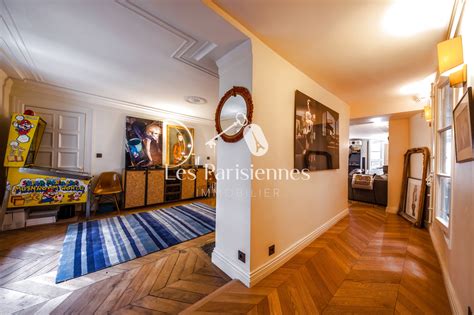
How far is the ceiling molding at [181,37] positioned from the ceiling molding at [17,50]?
1097 millimetres

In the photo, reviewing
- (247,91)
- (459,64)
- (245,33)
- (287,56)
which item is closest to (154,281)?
(247,91)

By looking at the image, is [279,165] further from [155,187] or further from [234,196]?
[155,187]

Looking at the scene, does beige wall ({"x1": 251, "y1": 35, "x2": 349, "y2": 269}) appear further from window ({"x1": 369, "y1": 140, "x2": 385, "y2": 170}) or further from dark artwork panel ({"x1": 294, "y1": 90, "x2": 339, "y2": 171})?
window ({"x1": 369, "y1": 140, "x2": 385, "y2": 170})

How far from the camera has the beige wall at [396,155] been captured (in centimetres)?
Answer: 384

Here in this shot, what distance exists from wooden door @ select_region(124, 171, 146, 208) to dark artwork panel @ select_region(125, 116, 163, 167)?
32cm

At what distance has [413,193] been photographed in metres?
3.44

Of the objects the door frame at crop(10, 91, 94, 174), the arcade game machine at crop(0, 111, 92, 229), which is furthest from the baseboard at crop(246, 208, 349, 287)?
the door frame at crop(10, 91, 94, 174)

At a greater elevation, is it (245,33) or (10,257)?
(245,33)

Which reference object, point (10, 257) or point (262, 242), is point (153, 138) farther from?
point (262, 242)

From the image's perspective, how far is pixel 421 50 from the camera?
73.7 inches

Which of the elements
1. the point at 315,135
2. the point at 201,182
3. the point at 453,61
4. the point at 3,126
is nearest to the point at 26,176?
the point at 3,126

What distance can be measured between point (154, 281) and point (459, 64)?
308 centimetres

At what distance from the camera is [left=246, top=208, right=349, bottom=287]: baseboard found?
162cm

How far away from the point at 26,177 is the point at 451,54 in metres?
5.11
